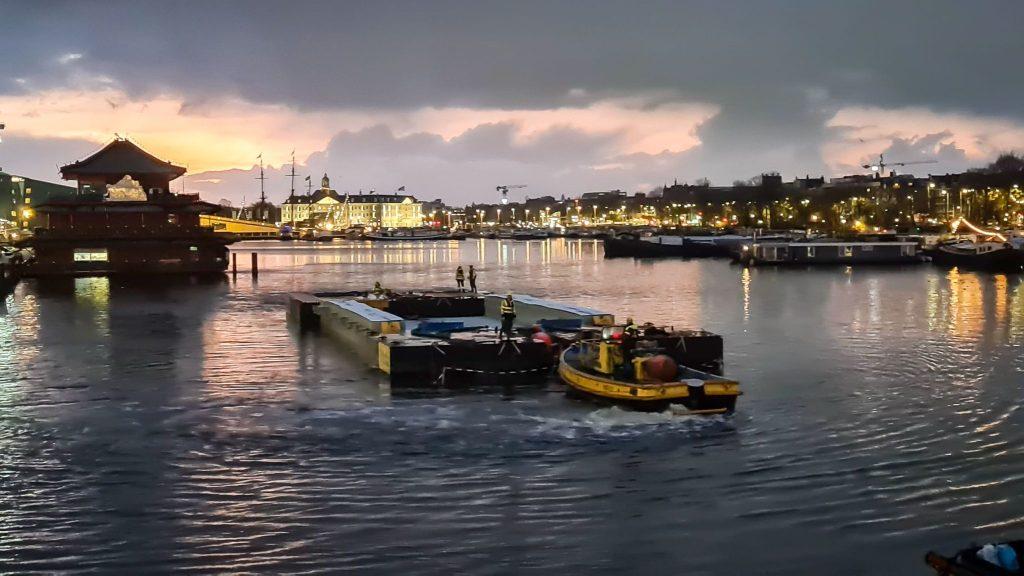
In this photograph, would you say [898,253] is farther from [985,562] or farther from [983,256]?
[985,562]

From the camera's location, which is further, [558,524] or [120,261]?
[120,261]

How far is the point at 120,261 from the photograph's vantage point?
82.2 m

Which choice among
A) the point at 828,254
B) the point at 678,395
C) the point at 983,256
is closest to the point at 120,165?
the point at 828,254

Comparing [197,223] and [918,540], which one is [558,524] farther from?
[197,223]

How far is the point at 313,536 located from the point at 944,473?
11564mm

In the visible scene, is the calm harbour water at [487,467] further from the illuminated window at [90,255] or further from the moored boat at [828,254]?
the moored boat at [828,254]

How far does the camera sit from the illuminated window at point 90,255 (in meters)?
81.9

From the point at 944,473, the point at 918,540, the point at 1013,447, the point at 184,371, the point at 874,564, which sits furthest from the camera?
the point at 184,371

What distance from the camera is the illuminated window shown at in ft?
269

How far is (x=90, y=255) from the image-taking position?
8219 cm

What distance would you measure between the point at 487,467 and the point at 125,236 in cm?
7139

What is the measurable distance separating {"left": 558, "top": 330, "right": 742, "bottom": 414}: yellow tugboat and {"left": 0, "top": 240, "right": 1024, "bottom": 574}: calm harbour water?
20.2 inches

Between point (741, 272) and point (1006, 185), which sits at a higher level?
point (1006, 185)

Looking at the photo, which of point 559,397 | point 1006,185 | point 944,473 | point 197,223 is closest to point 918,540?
point 944,473
